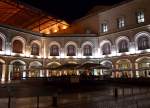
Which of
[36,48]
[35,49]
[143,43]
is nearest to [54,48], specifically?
[36,48]

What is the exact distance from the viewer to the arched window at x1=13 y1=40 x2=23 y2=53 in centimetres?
3244

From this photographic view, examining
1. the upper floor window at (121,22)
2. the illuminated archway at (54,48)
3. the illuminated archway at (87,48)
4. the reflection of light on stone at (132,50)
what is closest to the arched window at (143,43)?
the reflection of light on stone at (132,50)

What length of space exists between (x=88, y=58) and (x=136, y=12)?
12457mm

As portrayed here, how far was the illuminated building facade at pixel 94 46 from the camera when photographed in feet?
101

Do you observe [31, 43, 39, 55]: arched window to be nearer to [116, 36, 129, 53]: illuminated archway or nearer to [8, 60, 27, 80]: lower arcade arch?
[8, 60, 27, 80]: lower arcade arch

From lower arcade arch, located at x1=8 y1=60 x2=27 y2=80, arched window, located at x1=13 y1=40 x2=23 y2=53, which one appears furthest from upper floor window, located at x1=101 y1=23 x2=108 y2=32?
lower arcade arch, located at x1=8 y1=60 x2=27 y2=80

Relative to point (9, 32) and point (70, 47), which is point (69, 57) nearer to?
point (70, 47)

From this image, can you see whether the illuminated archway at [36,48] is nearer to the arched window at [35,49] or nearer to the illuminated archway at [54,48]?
the arched window at [35,49]

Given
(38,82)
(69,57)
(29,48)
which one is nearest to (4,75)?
(29,48)

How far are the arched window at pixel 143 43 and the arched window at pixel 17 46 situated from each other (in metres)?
20.9

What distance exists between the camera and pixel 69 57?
37.0 metres

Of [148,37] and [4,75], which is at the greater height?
[148,37]

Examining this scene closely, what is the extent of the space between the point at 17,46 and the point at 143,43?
21835 millimetres

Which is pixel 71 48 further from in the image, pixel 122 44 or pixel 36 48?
pixel 122 44
